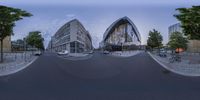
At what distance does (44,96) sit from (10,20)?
21.6 m

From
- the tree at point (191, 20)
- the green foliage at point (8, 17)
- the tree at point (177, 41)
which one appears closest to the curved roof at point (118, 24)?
the tree at point (177, 41)

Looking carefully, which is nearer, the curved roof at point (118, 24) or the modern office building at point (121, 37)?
the curved roof at point (118, 24)

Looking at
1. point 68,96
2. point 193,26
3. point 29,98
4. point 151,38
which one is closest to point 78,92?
point 68,96

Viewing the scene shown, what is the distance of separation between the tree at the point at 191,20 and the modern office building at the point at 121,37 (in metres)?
87.2

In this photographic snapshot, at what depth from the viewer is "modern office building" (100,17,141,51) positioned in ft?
414

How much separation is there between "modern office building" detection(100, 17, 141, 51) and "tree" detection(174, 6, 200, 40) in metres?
87.2

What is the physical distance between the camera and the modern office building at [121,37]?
126250mm

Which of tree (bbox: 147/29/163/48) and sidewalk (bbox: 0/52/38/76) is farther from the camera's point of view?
tree (bbox: 147/29/163/48)

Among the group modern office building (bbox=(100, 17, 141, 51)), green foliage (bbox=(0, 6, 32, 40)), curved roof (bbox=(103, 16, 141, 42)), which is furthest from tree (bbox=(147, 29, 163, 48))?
green foliage (bbox=(0, 6, 32, 40))

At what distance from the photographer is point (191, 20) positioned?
31.7 meters

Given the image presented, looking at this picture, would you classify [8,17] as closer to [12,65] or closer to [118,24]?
[12,65]

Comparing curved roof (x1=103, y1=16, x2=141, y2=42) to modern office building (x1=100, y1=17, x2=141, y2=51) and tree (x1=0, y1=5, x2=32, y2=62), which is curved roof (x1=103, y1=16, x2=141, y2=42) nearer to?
modern office building (x1=100, y1=17, x2=141, y2=51)

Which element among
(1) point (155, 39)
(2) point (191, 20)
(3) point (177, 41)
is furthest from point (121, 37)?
(2) point (191, 20)

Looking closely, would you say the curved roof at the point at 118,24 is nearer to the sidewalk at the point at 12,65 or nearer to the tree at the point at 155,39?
the tree at the point at 155,39
